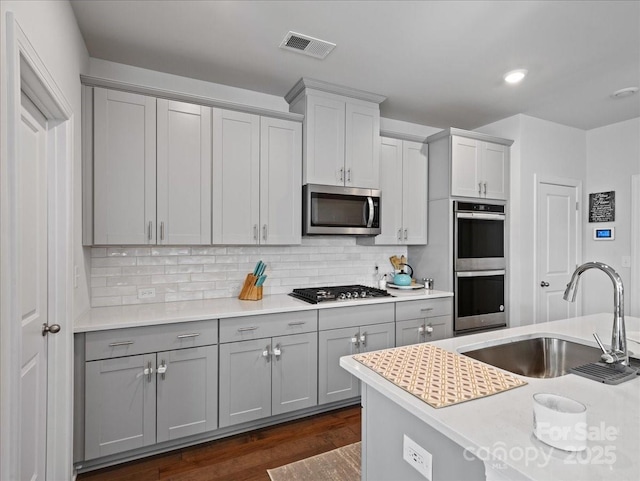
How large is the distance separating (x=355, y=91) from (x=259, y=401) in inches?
102

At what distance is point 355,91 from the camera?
3.12m

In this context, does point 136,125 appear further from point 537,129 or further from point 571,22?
point 537,129

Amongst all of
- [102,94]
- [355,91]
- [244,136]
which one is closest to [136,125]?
[102,94]

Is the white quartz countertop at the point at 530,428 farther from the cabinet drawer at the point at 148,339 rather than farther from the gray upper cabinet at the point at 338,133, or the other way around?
the gray upper cabinet at the point at 338,133

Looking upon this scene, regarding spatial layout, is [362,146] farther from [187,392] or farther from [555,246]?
[555,246]

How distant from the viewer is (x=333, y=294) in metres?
3.01

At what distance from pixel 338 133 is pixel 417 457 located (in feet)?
8.41

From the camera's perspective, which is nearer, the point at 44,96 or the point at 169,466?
the point at 44,96

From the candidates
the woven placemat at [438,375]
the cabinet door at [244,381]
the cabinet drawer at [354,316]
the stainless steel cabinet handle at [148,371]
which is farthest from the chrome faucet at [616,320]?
the stainless steel cabinet handle at [148,371]

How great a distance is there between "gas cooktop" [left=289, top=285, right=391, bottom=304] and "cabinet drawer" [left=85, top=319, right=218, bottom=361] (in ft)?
2.61

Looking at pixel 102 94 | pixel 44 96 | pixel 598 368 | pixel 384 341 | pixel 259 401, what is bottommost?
pixel 259 401

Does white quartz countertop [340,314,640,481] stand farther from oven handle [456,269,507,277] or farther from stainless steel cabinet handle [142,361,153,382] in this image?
A: oven handle [456,269,507,277]

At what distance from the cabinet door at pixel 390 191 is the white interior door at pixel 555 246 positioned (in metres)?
1.54

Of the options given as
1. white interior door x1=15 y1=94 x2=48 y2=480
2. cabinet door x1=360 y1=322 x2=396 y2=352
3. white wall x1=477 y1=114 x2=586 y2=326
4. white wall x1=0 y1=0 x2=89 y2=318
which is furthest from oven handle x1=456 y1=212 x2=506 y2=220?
white interior door x1=15 y1=94 x2=48 y2=480
